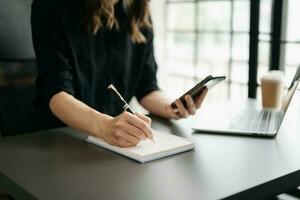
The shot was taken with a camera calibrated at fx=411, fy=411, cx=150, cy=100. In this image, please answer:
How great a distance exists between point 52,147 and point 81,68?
0.42m

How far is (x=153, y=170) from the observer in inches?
33.3

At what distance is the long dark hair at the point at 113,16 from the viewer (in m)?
1.34

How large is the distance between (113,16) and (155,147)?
624mm

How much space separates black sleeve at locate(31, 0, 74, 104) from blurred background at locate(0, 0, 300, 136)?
20 centimetres

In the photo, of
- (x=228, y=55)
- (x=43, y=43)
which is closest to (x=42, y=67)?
(x=43, y=43)

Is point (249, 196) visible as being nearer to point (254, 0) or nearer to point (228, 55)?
point (254, 0)

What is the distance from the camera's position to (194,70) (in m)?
3.69

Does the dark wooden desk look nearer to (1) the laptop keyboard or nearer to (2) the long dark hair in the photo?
(1) the laptop keyboard

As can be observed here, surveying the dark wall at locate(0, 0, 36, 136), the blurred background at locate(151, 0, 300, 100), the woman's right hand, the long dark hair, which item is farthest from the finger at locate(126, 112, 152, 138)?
the blurred background at locate(151, 0, 300, 100)

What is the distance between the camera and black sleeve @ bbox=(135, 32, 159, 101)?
1.53 meters

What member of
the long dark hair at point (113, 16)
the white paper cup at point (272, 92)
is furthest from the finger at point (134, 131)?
the white paper cup at point (272, 92)

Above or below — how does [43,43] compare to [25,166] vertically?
above

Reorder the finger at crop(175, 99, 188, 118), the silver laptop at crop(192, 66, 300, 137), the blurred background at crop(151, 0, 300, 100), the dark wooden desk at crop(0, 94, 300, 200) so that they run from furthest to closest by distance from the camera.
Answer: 1. the blurred background at crop(151, 0, 300, 100)
2. the finger at crop(175, 99, 188, 118)
3. the silver laptop at crop(192, 66, 300, 137)
4. the dark wooden desk at crop(0, 94, 300, 200)

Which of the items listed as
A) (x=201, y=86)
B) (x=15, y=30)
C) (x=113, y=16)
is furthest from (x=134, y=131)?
(x=15, y=30)
